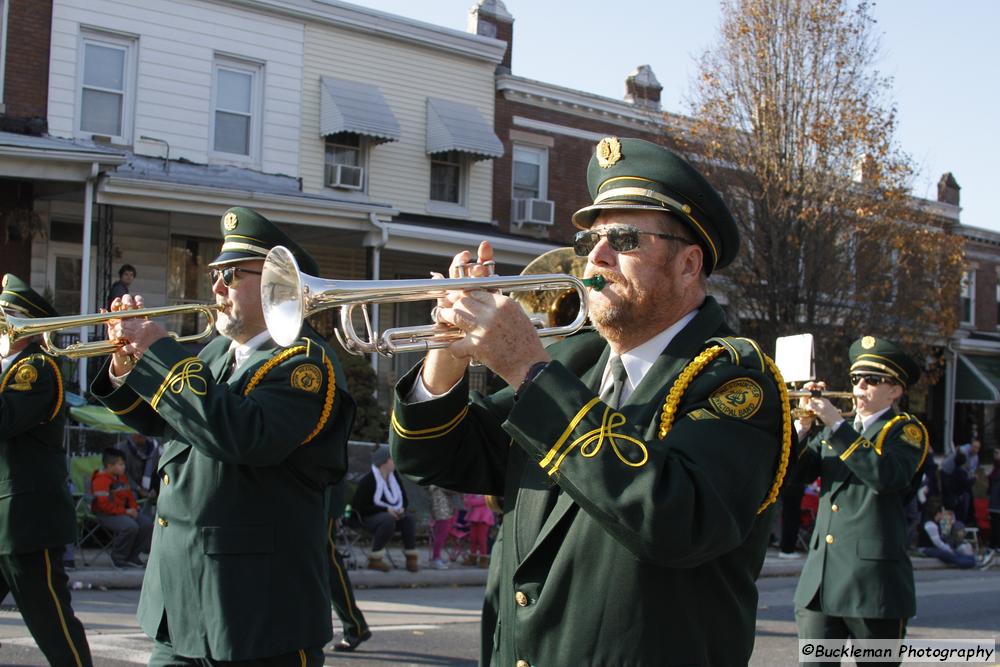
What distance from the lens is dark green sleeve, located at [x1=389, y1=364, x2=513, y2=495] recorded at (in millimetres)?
3049

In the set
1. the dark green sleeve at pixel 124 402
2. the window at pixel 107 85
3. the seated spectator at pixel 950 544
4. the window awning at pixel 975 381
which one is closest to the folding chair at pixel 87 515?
the window at pixel 107 85

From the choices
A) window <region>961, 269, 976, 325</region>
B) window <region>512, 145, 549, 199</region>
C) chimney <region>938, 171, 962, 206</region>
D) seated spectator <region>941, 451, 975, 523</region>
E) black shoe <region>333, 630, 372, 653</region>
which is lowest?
black shoe <region>333, 630, 372, 653</region>

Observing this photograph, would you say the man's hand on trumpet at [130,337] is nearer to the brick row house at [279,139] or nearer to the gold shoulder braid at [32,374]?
the gold shoulder braid at [32,374]

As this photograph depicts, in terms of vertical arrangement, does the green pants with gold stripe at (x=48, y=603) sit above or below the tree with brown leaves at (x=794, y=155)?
below

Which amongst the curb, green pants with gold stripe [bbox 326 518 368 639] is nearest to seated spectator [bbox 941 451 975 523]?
the curb

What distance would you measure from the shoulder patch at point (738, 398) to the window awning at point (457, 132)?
1832cm

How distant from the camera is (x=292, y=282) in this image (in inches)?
133

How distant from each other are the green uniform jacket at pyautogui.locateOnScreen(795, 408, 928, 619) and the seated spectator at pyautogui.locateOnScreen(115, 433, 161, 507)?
8287 mm

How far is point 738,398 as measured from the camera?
108 inches

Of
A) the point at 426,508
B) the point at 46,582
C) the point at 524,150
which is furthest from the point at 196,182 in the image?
the point at 46,582

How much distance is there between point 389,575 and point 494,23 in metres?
13.7

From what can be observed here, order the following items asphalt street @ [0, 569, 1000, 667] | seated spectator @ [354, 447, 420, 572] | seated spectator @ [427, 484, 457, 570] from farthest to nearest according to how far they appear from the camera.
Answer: seated spectator @ [427, 484, 457, 570] → seated spectator @ [354, 447, 420, 572] → asphalt street @ [0, 569, 1000, 667]

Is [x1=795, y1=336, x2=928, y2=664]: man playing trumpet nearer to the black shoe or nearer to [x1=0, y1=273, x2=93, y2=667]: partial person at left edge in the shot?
the black shoe

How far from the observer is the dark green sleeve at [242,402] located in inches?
153
